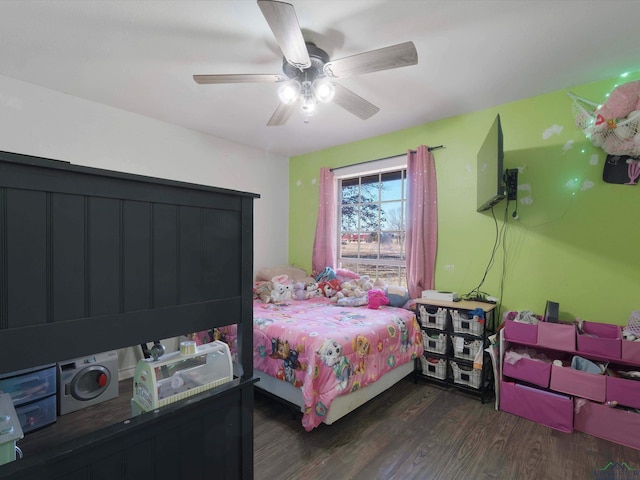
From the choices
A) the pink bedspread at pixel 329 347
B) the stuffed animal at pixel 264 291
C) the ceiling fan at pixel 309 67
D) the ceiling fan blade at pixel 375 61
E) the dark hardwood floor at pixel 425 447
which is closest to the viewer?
the ceiling fan at pixel 309 67

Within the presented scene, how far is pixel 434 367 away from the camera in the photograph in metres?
2.77

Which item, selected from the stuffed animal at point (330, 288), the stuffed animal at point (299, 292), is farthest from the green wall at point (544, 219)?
the stuffed animal at point (299, 292)

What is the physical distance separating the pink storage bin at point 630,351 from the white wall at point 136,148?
3515 mm

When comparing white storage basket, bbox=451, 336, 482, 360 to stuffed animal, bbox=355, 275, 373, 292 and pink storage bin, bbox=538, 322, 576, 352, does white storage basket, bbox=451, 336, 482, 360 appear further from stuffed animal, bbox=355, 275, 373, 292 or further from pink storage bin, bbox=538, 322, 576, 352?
stuffed animal, bbox=355, 275, 373, 292

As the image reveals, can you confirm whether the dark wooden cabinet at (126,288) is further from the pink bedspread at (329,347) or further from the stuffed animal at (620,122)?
the stuffed animal at (620,122)

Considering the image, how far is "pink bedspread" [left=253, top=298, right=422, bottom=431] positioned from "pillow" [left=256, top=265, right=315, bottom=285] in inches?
38.7

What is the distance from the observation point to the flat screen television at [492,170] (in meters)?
2.12

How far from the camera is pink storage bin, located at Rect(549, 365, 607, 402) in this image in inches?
79.8

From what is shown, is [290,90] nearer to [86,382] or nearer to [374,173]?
[374,173]

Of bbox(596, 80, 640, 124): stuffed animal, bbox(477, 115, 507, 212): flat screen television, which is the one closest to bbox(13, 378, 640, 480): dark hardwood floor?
bbox(477, 115, 507, 212): flat screen television

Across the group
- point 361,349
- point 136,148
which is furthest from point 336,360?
point 136,148

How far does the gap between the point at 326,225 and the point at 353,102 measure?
1.94m

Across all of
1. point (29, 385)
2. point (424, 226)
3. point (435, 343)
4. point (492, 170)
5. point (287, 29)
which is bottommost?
point (29, 385)

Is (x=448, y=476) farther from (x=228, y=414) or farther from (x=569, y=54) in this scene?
(x=569, y=54)
